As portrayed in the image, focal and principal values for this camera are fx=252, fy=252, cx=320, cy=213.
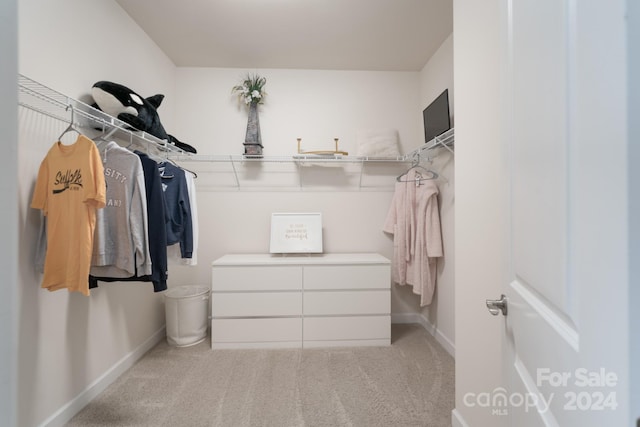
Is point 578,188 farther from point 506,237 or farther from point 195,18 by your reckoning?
point 195,18

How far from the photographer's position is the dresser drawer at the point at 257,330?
7.16ft

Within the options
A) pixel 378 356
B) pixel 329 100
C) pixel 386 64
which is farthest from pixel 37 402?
pixel 386 64

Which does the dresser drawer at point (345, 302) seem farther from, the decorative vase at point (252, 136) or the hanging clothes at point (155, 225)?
the decorative vase at point (252, 136)

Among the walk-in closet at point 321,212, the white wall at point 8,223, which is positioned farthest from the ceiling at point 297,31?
the white wall at point 8,223

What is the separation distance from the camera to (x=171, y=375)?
6.05 ft

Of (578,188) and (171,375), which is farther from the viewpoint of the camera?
(171,375)

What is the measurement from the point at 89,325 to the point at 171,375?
25.6 inches

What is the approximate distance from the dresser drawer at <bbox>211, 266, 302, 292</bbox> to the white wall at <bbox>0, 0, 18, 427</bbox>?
1875mm

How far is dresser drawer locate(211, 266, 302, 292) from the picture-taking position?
86.4 inches

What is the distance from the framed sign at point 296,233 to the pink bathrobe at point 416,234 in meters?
0.79

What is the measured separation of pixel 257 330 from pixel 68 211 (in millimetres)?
1571

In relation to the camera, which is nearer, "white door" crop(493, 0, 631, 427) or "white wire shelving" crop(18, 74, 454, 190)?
"white door" crop(493, 0, 631, 427)

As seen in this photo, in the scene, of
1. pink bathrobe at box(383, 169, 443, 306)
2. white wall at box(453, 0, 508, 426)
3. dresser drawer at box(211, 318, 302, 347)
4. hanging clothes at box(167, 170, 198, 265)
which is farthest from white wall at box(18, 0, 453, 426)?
white wall at box(453, 0, 508, 426)

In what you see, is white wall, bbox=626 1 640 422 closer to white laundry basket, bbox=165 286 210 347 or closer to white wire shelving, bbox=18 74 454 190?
white wire shelving, bbox=18 74 454 190
